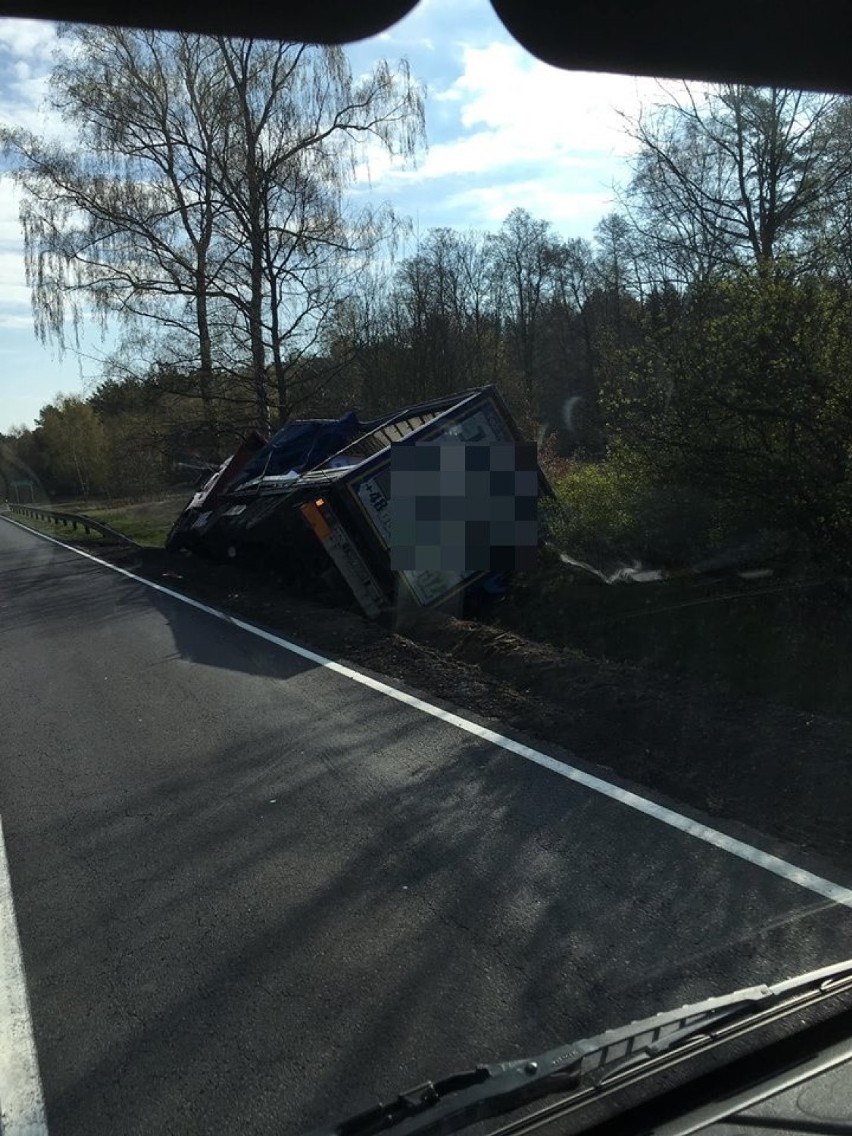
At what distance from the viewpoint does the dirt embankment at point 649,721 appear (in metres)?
4.92

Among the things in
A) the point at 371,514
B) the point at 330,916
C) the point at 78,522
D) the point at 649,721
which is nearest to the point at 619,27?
the point at 330,916

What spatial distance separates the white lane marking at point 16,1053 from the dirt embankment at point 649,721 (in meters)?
3.22

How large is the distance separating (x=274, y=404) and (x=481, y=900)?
70.4 feet

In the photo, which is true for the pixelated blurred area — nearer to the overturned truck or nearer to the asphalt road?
the overturned truck

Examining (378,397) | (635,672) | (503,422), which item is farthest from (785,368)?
(378,397)

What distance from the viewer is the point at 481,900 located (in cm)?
404

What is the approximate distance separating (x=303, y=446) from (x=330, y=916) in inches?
482

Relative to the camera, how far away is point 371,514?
36.3 ft

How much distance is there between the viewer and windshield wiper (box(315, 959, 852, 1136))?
2182 millimetres

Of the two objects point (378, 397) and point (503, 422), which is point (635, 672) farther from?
point (378, 397)

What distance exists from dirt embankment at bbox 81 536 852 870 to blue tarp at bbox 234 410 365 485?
16.1 feet

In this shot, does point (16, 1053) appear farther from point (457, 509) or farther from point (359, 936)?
point (457, 509)

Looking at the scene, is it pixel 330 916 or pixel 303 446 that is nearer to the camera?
pixel 330 916

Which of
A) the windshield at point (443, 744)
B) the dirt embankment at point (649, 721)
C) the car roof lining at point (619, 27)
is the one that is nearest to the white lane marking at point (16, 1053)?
the windshield at point (443, 744)
